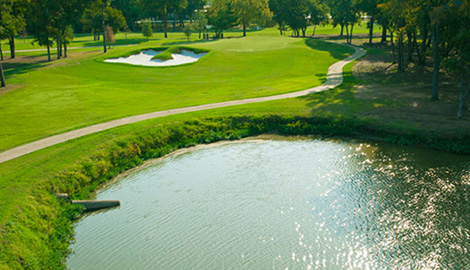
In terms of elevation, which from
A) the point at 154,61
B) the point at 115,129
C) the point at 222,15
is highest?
the point at 222,15

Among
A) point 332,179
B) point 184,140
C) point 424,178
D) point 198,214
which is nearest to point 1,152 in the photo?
point 184,140

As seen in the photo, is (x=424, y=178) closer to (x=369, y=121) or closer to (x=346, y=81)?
(x=369, y=121)

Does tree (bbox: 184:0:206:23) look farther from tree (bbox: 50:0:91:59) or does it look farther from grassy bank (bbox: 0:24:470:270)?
grassy bank (bbox: 0:24:470:270)

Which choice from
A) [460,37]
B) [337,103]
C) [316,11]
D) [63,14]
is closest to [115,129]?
[337,103]

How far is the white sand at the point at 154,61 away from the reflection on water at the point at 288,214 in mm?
34247

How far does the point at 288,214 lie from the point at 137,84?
30.4 meters

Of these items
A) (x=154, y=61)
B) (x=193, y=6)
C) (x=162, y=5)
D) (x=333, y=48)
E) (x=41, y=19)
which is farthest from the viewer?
(x=193, y=6)

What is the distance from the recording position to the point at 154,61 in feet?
185

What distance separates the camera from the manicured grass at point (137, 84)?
29.5m

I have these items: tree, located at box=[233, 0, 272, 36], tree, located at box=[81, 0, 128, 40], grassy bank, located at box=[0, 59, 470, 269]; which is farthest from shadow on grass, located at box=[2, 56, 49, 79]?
tree, located at box=[233, 0, 272, 36]

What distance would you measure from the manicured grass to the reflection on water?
398 inches

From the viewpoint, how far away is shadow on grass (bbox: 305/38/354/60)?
59.4 m

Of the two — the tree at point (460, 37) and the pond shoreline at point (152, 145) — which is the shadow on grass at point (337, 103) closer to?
the pond shoreline at point (152, 145)

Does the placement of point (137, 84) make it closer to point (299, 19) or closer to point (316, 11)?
point (299, 19)
